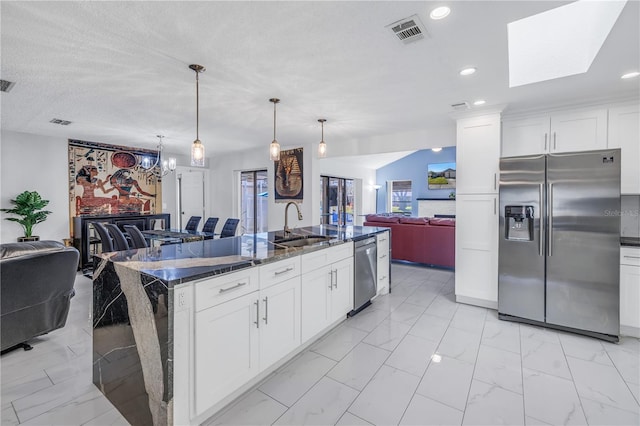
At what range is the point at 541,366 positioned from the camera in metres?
2.39

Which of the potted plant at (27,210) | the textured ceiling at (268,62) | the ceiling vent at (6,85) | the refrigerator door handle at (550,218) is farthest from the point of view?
the potted plant at (27,210)

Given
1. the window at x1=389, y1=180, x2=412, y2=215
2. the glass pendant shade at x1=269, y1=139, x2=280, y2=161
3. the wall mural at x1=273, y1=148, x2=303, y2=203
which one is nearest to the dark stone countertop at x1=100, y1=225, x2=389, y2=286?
the glass pendant shade at x1=269, y1=139, x2=280, y2=161

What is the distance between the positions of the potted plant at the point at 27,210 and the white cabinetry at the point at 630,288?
7.94 meters

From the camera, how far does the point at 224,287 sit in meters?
1.79

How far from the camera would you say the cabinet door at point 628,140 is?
10.2 feet

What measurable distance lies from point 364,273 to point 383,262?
0.65m

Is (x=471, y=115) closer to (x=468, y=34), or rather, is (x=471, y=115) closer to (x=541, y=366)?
(x=468, y=34)

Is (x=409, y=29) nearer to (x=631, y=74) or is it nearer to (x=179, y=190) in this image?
(x=631, y=74)

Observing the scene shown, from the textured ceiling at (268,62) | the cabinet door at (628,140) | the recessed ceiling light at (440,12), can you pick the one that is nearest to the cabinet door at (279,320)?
the textured ceiling at (268,62)

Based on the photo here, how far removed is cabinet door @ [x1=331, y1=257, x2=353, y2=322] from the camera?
2910 mm

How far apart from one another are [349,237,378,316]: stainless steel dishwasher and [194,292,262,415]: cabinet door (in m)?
1.53

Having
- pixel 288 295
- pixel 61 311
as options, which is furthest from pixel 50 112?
pixel 288 295

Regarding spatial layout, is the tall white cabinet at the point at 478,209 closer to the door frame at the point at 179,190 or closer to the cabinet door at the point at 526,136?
the cabinet door at the point at 526,136

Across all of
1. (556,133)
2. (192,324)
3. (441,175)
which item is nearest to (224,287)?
(192,324)
